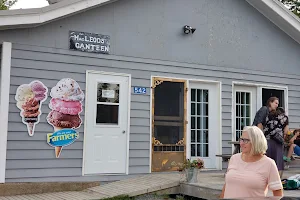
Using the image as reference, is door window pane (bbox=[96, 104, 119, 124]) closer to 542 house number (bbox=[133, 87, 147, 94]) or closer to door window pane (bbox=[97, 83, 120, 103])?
door window pane (bbox=[97, 83, 120, 103])

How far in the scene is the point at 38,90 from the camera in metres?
7.46

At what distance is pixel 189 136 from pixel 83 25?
332cm

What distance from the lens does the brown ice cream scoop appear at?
24.8 feet

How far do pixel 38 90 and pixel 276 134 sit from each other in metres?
4.34

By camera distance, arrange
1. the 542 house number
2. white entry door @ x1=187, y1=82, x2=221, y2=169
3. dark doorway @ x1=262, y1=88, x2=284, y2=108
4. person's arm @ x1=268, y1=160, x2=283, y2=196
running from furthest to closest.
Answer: dark doorway @ x1=262, y1=88, x2=284, y2=108 → white entry door @ x1=187, y1=82, x2=221, y2=169 → the 542 house number → person's arm @ x1=268, y1=160, x2=283, y2=196

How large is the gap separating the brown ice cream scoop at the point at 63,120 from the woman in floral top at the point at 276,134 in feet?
11.5

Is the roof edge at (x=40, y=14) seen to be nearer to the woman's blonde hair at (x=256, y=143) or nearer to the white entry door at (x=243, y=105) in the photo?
the white entry door at (x=243, y=105)

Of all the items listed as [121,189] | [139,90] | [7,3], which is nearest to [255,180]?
[121,189]

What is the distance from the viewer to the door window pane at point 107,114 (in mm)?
8047

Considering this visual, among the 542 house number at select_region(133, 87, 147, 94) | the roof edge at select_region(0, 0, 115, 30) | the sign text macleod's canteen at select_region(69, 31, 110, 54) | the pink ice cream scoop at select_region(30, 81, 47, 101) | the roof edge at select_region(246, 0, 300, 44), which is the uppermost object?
the roof edge at select_region(246, 0, 300, 44)

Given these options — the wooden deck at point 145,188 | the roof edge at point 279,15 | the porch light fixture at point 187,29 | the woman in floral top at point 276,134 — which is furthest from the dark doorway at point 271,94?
the wooden deck at point 145,188

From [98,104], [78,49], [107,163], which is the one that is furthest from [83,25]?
[107,163]

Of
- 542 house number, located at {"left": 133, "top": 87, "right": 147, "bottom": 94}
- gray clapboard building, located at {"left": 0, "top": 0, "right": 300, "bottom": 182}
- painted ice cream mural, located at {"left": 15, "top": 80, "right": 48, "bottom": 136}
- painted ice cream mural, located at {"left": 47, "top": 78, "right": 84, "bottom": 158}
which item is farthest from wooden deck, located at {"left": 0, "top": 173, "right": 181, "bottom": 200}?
542 house number, located at {"left": 133, "top": 87, "right": 147, "bottom": 94}

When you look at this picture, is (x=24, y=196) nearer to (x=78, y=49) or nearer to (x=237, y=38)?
(x=78, y=49)
